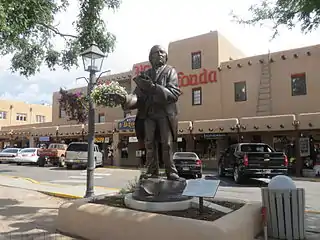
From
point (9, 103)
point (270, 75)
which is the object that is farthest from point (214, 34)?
point (9, 103)

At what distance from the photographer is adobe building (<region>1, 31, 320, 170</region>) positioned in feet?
67.8

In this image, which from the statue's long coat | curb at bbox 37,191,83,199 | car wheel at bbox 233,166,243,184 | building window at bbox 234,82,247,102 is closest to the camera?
the statue's long coat

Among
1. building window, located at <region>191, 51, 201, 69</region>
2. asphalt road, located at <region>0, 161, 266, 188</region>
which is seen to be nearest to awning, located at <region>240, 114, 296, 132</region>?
asphalt road, located at <region>0, 161, 266, 188</region>

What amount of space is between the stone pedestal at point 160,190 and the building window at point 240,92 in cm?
1845

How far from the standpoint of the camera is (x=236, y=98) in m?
23.7

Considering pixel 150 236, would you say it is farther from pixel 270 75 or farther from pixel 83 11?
pixel 270 75

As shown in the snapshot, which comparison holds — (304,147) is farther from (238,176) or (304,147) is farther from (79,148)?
(79,148)

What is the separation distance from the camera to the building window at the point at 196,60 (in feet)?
83.4

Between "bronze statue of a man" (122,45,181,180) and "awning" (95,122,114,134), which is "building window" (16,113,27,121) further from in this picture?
"bronze statue of a man" (122,45,181,180)

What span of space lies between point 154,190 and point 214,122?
54.9ft

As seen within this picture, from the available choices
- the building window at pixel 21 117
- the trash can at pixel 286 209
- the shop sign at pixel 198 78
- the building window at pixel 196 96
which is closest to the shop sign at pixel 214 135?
the building window at pixel 196 96

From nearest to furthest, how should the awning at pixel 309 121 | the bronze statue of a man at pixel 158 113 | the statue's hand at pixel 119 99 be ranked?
the statue's hand at pixel 119 99 < the bronze statue of a man at pixel 158 113 < the awning at pixel 309 121

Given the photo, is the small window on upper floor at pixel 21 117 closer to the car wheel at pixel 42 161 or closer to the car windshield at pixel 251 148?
the car wheel at pixel 42 161

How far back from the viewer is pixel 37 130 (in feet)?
113
